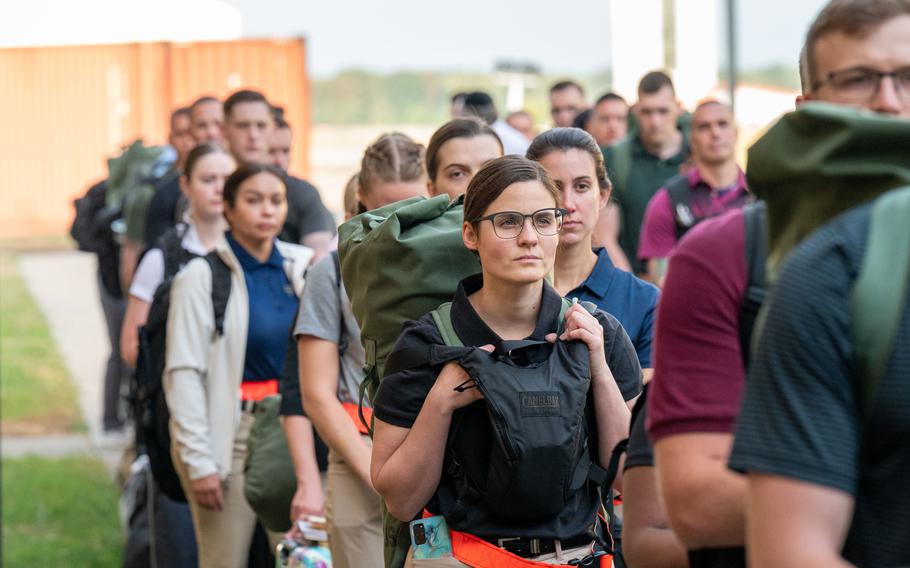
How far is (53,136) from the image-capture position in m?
27.7

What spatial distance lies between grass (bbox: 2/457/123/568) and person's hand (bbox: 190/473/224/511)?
124 inches

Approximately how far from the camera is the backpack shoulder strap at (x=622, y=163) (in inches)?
377

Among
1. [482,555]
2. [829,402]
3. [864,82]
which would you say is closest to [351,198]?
[482,555]

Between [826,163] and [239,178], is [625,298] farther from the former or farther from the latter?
[239,178]

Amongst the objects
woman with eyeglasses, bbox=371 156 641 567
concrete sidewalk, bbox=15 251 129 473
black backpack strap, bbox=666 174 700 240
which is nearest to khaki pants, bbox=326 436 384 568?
woman with eyeglasses, bbox=371 156 641 567

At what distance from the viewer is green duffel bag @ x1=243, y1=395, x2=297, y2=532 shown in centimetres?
557

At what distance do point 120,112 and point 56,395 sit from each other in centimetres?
1180

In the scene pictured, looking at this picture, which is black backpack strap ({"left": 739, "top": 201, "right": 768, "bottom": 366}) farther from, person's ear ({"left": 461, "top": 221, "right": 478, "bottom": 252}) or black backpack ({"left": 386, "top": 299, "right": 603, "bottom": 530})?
person's ear ({"left": 461, "top": 221, "right": 478, "bottom": 252})

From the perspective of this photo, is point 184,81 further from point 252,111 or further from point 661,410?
point 661,410

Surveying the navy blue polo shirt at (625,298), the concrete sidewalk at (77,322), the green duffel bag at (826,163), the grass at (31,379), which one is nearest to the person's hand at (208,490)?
the navy blue polo shirt at (625,298)

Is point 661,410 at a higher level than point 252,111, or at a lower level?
lower

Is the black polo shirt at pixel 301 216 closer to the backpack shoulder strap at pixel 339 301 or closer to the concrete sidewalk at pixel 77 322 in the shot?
the backpack shoulder strap at pixel 339 301

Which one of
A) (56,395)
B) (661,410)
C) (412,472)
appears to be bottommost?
(56,395)

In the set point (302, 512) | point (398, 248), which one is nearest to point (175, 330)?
point (302, 512)
